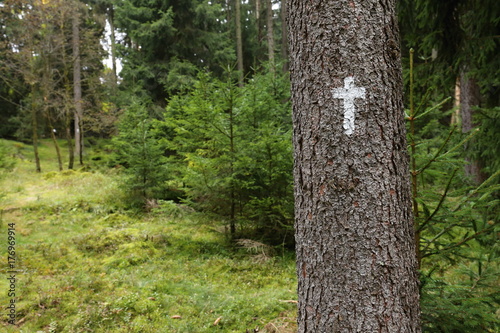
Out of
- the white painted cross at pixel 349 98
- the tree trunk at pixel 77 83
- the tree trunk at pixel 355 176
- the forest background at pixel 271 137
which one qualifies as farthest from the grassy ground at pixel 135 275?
the tree trunk at pixel 77 83

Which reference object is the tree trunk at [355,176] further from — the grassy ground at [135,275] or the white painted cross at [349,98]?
the grassy ground at [135,275]

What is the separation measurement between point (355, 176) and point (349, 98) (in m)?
0.40

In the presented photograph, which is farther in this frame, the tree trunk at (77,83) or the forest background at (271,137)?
the tree trunk at (77,83)

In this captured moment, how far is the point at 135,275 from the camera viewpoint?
494 centimetres

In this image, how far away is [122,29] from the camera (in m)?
17.4

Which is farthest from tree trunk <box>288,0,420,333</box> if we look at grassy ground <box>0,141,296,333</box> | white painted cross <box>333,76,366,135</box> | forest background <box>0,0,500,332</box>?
grassy ground <box>0,141,296,333</box>

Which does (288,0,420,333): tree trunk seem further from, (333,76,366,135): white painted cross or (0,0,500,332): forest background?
(0,0,500,332): forest background

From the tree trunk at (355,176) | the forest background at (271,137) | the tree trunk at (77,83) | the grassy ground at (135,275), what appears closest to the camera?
the tree trunk at (355,176)

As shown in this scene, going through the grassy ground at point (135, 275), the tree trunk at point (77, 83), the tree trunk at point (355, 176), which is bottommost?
the grassy ground at point (135, 275)

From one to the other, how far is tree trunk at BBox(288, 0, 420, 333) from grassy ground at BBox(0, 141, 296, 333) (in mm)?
1996

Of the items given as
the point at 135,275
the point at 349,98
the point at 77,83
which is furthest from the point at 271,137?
the point at 77,83

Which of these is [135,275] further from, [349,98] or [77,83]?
[77,83]

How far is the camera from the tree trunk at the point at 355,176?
156 cm

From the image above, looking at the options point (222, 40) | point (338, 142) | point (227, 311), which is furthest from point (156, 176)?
point (222, 40)
